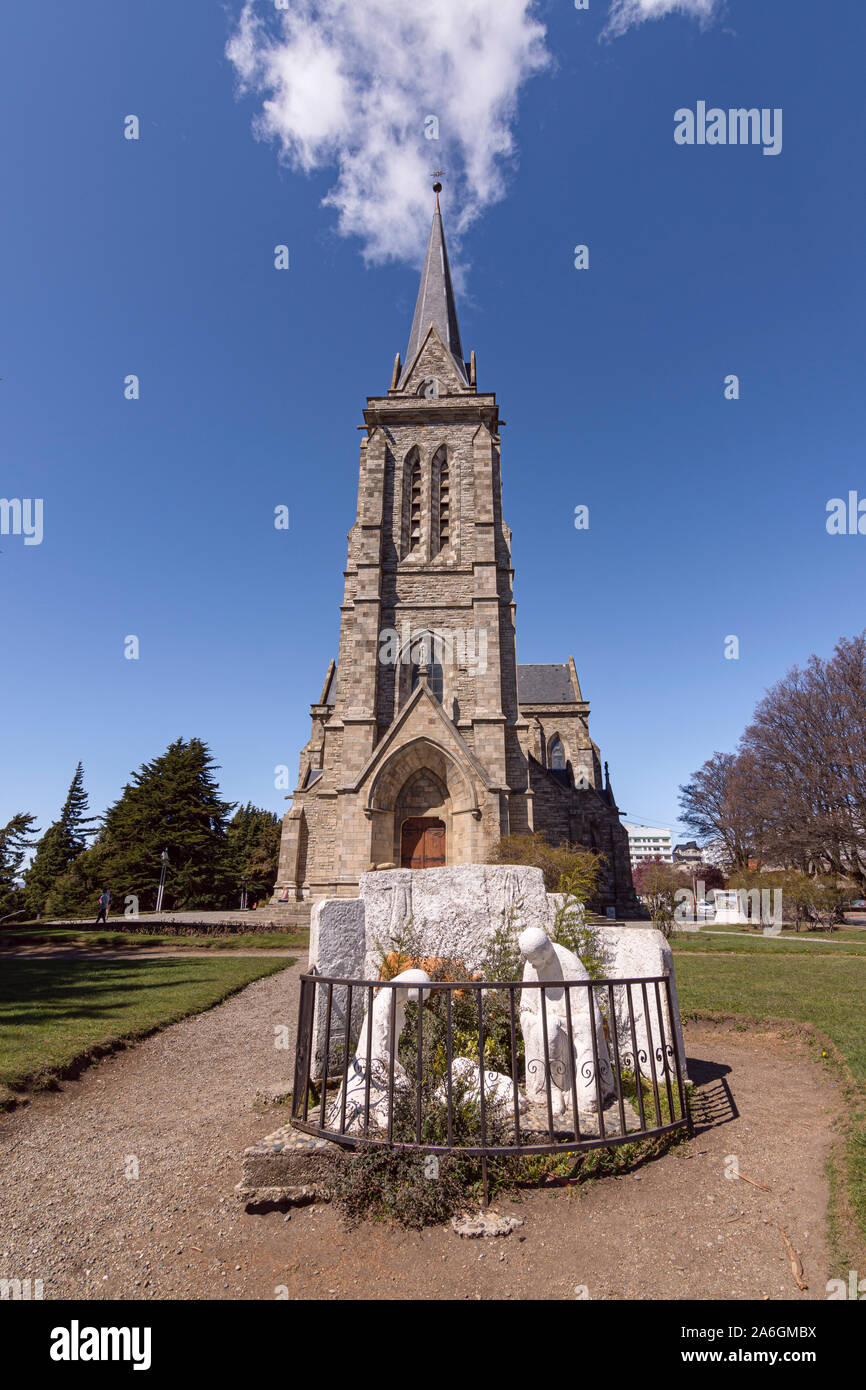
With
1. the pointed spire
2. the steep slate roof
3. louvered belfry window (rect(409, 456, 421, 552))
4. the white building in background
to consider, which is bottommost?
the white building in background

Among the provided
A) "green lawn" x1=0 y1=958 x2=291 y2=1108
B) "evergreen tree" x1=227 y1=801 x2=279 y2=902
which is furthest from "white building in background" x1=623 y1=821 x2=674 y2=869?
"green lawn" x1=0 y1=958 x2=291 y2=1108

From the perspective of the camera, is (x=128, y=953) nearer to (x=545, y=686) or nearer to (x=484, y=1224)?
(x=484, y=1224)

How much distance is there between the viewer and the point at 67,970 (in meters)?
12.8

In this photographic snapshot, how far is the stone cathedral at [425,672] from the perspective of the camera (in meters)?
19.5

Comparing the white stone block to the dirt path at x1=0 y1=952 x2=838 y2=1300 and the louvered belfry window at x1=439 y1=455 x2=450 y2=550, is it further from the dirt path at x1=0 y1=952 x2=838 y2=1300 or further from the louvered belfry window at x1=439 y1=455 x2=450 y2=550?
the louvered belfry window at x1=439 y1=455 x2=450 y2=550

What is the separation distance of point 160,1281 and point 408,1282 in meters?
1.16

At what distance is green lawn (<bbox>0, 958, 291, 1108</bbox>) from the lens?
611 centimetres

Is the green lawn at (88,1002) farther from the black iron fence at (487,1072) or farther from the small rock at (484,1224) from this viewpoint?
the small rock at (484,1224)

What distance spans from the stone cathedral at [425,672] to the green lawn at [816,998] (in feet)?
23.1

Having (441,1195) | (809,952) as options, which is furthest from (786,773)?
(441,1195)

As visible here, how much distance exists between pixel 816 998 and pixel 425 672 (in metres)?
14.9

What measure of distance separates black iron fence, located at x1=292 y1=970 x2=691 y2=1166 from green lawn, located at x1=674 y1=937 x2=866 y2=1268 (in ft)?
3.32

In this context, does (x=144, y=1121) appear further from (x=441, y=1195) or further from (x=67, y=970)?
(x=67, y=970)

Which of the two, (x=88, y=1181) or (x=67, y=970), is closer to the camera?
(x=88, y=1181)
